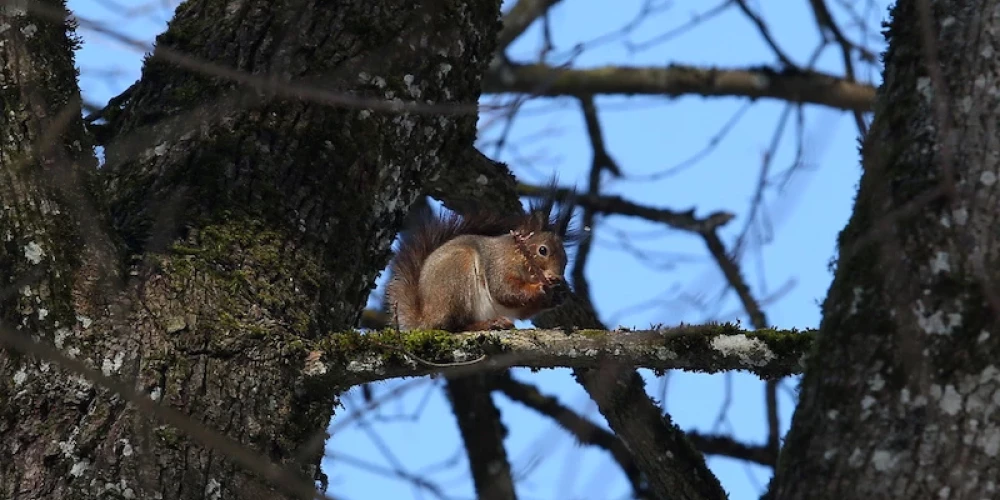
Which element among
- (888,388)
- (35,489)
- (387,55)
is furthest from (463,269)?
(888,388)

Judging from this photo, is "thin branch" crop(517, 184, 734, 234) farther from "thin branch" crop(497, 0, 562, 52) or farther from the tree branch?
"thin branch" crop(497, 0, 562, 52)

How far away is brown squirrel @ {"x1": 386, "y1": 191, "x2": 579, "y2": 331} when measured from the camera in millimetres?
3727

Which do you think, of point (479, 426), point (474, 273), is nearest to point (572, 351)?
point (474, 273)

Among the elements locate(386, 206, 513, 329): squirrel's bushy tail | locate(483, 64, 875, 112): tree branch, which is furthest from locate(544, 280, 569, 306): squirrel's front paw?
locate(483, 64, 875, 112): tree branch

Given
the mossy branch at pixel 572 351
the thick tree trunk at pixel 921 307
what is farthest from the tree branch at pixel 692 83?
the thick tree trunk at pixel 921 307

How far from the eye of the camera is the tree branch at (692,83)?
16.2ft

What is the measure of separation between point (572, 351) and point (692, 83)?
3.04 metres

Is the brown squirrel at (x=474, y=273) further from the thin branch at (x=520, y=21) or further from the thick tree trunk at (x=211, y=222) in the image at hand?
the thin branch at (x=520, y=21)

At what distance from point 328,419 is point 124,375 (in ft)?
1.48

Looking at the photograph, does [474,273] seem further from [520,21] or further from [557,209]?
[520,21]

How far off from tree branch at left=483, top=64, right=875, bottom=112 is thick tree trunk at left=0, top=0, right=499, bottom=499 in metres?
1.93

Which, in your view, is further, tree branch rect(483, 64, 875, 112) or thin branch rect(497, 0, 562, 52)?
thin branch rect(497, 0, 562, 52)

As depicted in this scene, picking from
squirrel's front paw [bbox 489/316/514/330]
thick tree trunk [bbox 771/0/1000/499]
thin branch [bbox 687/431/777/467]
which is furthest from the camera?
thin branch [bbox 687/431/777/467]

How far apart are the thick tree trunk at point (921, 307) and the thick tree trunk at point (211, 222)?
26.4 inches
